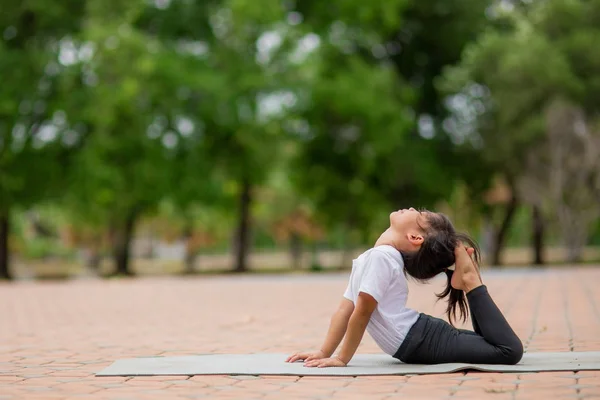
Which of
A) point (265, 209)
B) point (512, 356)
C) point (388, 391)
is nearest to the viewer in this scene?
point (388, 391)

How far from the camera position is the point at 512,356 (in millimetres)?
6562

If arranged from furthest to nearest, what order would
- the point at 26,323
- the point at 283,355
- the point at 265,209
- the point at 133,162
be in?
the point at 265,209 → the point at 133,162 → the point at 26,323 → the point at 283,355

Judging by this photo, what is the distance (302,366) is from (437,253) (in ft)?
4.03

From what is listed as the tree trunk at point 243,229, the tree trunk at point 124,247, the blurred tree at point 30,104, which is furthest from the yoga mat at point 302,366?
the tree trunk at point 243,229

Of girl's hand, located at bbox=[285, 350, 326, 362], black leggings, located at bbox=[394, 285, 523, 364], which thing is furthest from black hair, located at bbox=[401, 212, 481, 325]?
girl's hand, located at bbox=[285, 350, 326, 362]

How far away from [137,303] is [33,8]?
17.9 m

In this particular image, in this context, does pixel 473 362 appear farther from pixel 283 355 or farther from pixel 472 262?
pixel 283 355

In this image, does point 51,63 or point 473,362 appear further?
Result: point 51,63

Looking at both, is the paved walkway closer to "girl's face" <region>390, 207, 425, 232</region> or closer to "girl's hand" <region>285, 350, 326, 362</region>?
"girl's hand" <region>285, 350, 326, 362</region>

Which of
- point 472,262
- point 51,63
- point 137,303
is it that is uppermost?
point 51,63

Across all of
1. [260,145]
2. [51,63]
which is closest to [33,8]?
[51,63]

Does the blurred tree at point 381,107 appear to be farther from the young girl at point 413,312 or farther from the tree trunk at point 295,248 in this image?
the young girl at point 413,312

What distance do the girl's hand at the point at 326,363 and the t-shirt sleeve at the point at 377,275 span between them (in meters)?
0.59

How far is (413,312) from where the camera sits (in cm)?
670
